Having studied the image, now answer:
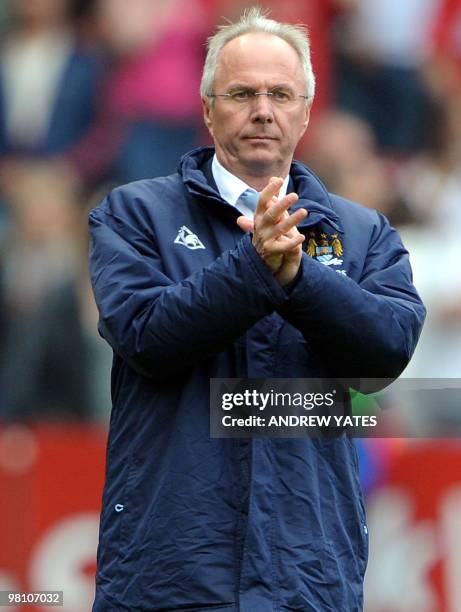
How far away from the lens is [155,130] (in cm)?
622

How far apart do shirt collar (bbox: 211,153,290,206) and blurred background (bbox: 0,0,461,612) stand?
7.85ft

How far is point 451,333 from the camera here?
597cm

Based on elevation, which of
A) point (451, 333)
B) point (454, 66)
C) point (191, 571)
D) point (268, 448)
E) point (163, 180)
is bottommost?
point (191, 571)

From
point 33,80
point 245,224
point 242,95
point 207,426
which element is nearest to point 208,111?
point 242,95

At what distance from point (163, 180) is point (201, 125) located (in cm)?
301

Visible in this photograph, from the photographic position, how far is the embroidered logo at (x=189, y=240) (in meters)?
3.06

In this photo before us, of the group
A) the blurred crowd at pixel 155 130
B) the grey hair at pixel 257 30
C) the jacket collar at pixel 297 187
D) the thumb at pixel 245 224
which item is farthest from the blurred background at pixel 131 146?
the thumb at pixel 245 224

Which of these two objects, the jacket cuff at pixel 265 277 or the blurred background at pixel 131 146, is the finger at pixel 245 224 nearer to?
the jacket cuff at pixel 265 277

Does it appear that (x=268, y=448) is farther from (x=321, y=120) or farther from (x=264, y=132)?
(x=321, y=120)

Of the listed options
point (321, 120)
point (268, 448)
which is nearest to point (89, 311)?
point (321, 120)

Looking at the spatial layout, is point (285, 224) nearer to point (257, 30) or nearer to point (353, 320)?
point (353, 320)

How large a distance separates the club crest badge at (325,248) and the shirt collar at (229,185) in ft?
0.47

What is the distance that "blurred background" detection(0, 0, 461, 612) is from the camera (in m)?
5.83

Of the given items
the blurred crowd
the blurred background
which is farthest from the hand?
the blurred crowd
